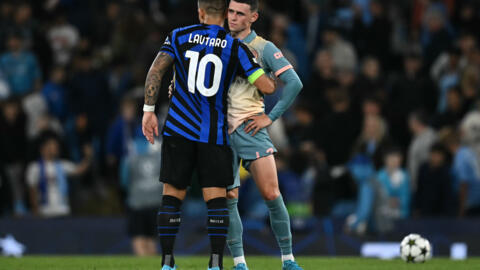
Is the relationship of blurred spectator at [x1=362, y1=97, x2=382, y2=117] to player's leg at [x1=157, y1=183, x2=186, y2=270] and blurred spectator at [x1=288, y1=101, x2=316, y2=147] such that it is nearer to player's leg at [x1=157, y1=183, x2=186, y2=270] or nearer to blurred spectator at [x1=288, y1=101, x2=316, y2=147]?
blurred spectator at [x1=288, y1=101, x2=316, y2=147]

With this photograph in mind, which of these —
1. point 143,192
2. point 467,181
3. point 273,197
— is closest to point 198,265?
point 273,197

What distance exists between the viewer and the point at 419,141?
1446 centimetres

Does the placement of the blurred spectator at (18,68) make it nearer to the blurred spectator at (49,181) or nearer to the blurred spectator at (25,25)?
the blurred spectator at (25,25)

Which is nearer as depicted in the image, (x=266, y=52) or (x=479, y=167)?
(x=266, y=52)

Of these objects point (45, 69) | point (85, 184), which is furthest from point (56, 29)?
point (85, 184)

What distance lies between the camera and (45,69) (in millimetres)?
17578

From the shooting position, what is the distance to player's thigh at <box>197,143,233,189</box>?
726 centimetres

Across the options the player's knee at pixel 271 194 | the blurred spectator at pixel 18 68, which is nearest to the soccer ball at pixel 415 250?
the player's knee at pixel 271 194

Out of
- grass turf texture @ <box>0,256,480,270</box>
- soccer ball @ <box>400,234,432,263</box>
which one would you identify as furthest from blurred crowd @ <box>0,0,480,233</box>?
soccer ball @ <box>400,234,432,263</box>

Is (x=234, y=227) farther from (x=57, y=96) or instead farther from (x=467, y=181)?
(x=57, y=96)

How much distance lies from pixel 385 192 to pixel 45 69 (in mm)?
7541

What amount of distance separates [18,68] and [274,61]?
9.73 m

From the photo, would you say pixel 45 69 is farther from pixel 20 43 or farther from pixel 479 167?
pixel 479 167

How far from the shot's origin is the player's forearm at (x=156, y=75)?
7418mm
